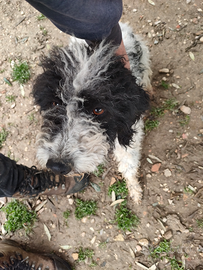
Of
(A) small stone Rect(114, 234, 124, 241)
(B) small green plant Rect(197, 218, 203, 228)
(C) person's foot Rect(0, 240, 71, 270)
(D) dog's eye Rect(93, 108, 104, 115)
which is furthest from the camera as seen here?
(A) small stone Rect(114, 234, 124, 241)

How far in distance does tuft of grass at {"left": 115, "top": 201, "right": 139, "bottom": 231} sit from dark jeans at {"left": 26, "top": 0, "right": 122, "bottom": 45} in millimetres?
2461

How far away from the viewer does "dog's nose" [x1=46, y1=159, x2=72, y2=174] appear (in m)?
1.92

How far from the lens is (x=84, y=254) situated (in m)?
3.04

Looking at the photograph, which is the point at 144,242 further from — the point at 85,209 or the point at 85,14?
the point at 85,14

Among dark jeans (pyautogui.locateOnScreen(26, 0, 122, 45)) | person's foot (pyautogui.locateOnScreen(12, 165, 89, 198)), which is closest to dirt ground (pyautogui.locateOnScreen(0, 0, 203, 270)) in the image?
person's foot (pyautogui.locateOnScreen(12, 165, 89, 198))

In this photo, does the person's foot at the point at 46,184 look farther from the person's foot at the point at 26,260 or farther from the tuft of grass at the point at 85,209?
the person's foot at the point at 26,260

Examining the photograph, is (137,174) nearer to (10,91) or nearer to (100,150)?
(100,150)

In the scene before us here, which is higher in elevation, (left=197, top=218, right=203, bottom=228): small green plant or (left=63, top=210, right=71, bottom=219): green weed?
(left=197, top=218, right=203, bottom=228): small green plant

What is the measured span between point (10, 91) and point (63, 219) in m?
2.79

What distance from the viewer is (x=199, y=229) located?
113 inches

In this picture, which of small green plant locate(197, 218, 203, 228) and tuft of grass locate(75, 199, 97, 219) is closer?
small green plant locate(197, 218, 203, 228)

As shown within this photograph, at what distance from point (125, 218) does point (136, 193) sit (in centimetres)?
42

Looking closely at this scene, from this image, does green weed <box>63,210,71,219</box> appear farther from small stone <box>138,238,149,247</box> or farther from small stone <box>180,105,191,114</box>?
small stone <box>180,105,191,114</box>

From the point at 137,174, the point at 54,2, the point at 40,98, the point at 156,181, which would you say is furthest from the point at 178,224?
the point at 54,2
